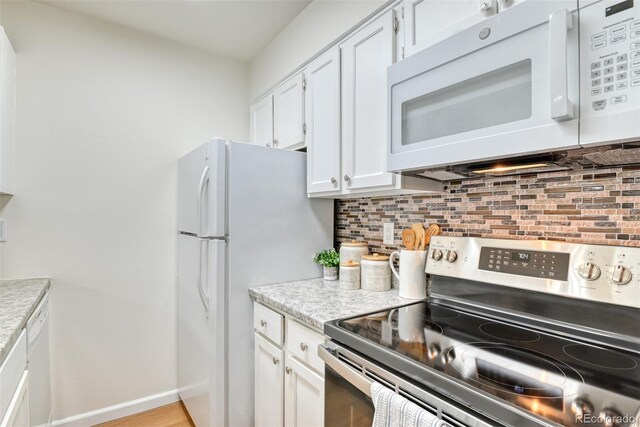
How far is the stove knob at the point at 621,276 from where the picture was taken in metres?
0.96

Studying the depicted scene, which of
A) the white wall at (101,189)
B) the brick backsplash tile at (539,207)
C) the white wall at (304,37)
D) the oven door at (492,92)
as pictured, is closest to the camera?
the oven door at (492,92)

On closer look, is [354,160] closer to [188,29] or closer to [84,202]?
[188,29]

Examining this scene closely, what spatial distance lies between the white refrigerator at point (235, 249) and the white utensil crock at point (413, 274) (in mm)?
633

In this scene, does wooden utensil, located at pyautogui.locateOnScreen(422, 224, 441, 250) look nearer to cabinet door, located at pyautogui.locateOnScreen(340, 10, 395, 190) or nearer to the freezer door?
cabinet door, located at pyautogui.locateOnScreen(340, 10, 395, 190)

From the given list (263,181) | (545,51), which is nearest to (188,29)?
(263,181)

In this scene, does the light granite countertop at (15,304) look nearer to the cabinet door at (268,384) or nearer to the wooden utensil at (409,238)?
the cabinet door at (268,384)

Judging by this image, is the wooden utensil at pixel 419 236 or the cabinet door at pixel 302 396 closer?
the cabinet door at pixel 302 396

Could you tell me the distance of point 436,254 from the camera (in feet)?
4.80

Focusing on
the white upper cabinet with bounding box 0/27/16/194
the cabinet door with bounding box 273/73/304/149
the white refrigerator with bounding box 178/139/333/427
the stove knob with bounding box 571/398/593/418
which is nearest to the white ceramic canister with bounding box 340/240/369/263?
the white refrigerator with bounding box 178/139/333/427

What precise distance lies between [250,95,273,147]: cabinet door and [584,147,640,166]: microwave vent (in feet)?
6.02

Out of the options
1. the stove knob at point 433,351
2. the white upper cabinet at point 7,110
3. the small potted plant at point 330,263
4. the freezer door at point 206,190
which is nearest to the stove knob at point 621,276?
the stove knob at point 433,351

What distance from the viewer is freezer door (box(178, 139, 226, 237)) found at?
1700 mm

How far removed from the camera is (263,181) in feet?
5.98

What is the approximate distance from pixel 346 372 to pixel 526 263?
73 centimetres
